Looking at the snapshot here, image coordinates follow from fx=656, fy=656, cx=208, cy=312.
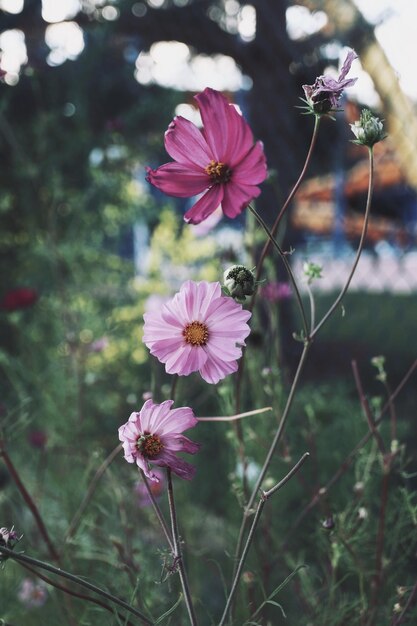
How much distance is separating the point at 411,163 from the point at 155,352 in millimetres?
1242

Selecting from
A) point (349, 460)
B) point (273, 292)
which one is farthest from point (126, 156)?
point (349, 460)

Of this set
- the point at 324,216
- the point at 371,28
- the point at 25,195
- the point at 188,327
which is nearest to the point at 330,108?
the point at 188,327

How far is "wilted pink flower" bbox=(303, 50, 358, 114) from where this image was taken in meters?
0.33

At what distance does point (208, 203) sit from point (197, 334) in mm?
69

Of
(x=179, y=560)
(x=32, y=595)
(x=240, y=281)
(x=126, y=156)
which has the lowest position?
(x=32, y=595)

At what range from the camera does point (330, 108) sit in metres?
0.33

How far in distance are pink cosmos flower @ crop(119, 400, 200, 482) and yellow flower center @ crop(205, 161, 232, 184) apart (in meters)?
0.11

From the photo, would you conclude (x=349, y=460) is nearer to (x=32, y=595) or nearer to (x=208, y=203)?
(x=208, y=203)

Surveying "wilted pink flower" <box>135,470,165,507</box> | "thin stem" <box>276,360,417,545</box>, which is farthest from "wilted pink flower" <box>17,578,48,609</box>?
"thin stem" <box>276,360,417,545</box>

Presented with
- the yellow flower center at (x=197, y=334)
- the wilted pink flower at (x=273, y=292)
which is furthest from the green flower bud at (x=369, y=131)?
the wilted pink flower at (x=273, y=292)

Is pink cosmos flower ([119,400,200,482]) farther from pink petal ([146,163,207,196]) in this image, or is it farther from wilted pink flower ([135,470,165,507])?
wilted pink flower ([135,470,165,507])

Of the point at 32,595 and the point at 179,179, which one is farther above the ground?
the point at 179,179

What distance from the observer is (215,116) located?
0.32 metres

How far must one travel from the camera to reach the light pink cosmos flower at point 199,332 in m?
0.33
